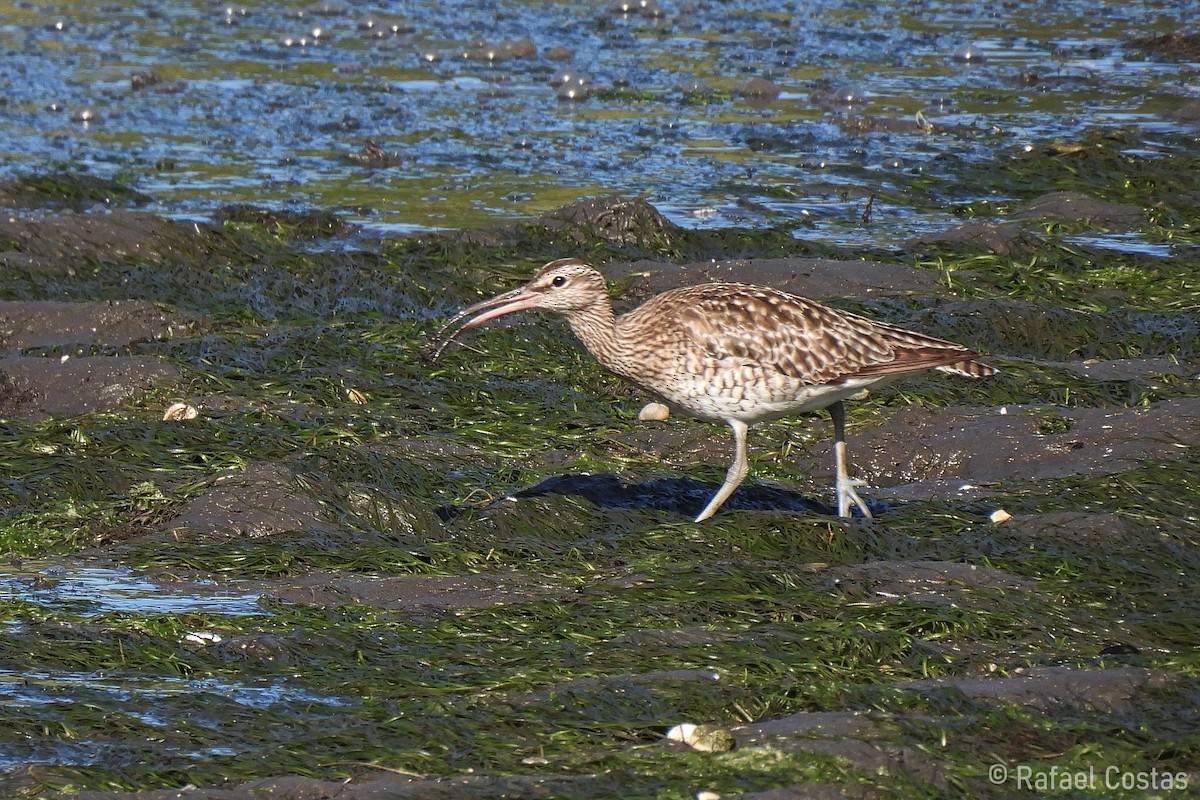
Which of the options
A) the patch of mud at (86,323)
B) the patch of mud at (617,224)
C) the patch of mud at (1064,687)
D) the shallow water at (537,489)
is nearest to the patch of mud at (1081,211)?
the shallow water at (537,489)

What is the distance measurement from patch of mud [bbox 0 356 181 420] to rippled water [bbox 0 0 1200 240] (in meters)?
4.11

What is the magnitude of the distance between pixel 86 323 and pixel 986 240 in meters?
5.43

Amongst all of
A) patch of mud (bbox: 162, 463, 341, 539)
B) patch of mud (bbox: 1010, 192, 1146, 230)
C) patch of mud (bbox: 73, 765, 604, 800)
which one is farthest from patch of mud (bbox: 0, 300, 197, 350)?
patch of mud (bbox: 1010, 192, 1146, 230)

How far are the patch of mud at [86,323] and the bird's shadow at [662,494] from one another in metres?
3.14

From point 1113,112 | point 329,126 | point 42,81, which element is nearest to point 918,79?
point 1113,112

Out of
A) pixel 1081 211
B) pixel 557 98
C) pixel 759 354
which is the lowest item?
pixel 1081 211

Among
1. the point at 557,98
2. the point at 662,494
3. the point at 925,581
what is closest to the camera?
the point at 925,581

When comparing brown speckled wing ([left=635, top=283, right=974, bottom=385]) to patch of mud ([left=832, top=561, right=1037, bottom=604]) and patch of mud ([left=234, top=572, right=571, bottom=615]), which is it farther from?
patch of mud ([left=234, top=572, right=571, bottom=615])

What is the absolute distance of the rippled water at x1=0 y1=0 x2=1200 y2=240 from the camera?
13.8 metres

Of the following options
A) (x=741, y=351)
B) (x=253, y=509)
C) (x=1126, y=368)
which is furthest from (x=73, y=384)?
(x=1126, y=368)

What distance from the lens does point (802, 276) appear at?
1062 centimetres

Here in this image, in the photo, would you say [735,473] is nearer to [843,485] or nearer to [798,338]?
[843,485]

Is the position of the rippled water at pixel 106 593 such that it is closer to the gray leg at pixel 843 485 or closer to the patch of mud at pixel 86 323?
the gray leg at pixel 843 485

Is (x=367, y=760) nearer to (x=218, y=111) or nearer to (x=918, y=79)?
(x=218, y=111)
